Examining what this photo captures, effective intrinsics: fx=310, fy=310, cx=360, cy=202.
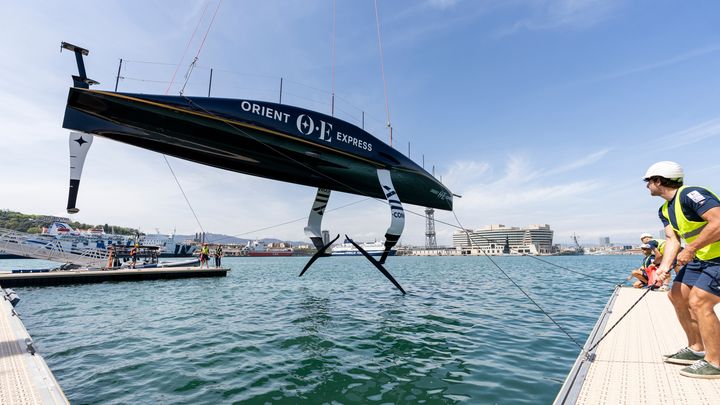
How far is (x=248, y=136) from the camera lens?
8.67 metres

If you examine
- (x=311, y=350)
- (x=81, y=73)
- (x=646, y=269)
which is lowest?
(x=311, y=350)

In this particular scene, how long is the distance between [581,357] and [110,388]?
21.8 feet

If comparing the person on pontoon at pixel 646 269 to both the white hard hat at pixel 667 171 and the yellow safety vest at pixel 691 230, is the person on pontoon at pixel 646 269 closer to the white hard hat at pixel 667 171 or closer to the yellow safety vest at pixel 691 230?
the yellow safety vest at pixel 691 230

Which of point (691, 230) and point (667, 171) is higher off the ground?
point (667, 171)

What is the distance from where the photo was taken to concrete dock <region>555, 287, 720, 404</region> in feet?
9.70

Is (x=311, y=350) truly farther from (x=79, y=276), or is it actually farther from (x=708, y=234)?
(x=79, y=276)

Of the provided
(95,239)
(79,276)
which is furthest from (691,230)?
(95,239)

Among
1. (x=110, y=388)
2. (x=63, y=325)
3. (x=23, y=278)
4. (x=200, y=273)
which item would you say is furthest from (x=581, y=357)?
(x=23, y=278)


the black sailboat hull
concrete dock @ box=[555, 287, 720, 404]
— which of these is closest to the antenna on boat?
the black sailboat hull

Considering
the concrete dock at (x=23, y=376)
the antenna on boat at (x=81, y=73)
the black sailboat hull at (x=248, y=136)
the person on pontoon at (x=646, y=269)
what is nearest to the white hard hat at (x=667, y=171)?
the concrete dock at (x=23, y=376)

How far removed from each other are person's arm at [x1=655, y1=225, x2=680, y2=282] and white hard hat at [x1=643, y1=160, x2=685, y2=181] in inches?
27.2

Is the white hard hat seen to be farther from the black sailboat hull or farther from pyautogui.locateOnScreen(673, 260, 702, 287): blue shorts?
the black sailboat hull

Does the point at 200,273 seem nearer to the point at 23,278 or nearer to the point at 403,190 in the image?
the point at 23,278

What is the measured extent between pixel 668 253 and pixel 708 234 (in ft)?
2.18
